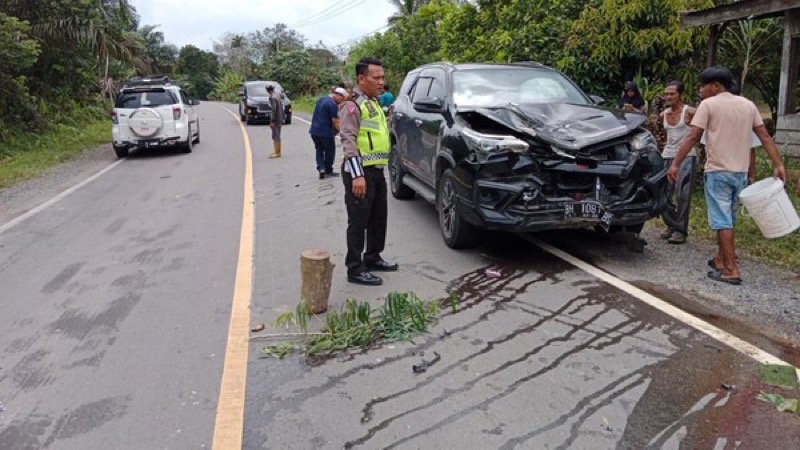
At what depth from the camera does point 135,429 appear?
10.8 feet

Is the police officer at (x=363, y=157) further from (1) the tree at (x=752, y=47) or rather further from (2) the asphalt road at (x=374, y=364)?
(1) the tree at (x=752, y=47)

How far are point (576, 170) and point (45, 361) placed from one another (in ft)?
13.9

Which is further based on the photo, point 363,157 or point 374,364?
point 363,157

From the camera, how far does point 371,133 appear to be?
5359mm

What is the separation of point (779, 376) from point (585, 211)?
2.14 metres

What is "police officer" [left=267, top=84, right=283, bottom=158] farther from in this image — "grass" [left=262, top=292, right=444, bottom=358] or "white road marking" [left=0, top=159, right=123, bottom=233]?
"grass" [left=262, top=292, right=444, bottom=358]

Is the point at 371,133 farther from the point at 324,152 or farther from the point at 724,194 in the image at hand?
the point at 324,152

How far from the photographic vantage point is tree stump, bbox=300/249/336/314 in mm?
4695

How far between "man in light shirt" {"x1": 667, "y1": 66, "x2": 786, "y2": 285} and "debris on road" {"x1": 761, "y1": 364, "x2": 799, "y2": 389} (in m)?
1.59

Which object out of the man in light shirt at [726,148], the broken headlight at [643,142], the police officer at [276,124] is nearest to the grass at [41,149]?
the police officer at [276,124]

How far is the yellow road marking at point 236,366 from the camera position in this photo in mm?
3223

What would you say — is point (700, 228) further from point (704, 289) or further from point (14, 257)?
point (14, 257)

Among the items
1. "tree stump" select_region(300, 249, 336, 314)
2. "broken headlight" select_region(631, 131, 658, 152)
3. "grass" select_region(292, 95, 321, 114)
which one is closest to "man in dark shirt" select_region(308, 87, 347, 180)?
"broken headlight" select_region(631, 131, 658, 152)

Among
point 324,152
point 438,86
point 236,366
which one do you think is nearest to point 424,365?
point 236,366
